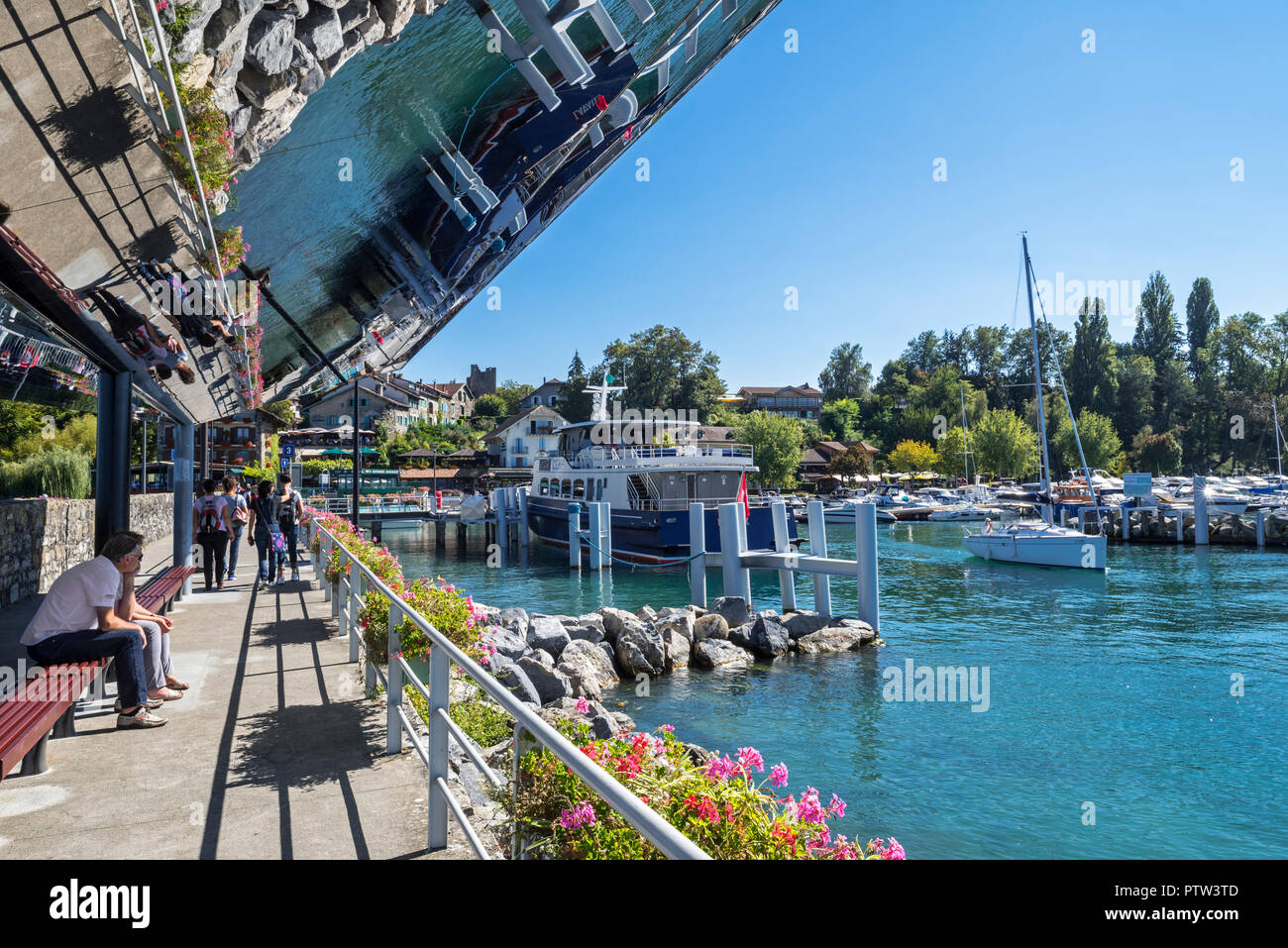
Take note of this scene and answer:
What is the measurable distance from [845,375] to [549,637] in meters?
114

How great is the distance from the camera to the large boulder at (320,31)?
15.7 feet

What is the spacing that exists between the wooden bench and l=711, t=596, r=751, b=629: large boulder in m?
12.7

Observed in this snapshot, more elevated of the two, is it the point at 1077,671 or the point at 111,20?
the point at 111,20

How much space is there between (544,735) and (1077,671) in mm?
15139

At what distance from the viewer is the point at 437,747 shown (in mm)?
3857

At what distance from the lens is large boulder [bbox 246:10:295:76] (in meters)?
4.53

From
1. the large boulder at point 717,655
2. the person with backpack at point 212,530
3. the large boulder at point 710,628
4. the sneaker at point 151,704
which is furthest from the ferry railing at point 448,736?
the large boulder at point 710,628

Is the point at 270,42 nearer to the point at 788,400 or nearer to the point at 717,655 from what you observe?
the point at 717,655

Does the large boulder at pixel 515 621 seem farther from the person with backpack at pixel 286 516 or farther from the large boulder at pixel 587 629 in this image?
the person with backpack at pixel 286 516

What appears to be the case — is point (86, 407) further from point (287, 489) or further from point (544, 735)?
point (544, 735)

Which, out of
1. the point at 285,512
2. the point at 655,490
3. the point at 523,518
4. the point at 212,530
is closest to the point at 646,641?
the point at 285,512

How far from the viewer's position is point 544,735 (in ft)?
7.77
